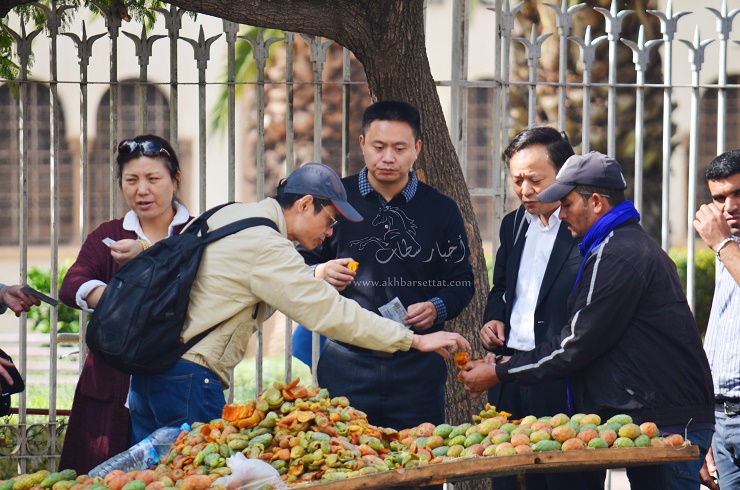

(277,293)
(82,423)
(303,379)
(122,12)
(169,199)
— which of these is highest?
(122,12)

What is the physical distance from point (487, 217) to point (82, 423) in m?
14.7

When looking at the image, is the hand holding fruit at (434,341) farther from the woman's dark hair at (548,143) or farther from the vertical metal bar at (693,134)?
the vertical metal bar at (693,134)

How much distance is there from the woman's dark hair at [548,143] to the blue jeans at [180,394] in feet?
5.45

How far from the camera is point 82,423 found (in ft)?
15.2

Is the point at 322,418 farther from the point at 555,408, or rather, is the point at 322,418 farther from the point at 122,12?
the point at 122,12

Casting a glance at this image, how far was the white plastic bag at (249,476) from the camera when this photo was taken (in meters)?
3.56

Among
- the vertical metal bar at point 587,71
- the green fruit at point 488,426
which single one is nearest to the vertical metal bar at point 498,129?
the vertical metal bar at point 587,71

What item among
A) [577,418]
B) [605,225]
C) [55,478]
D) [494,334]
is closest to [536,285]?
[494,334]

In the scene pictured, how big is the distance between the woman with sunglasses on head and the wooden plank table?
145 cm

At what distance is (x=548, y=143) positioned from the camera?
15.5ft

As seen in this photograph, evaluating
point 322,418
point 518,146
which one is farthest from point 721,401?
point 322,418

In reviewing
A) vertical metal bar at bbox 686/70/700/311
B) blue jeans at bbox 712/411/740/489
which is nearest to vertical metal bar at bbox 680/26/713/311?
vertical metal bar at bbox 686/70/700/311

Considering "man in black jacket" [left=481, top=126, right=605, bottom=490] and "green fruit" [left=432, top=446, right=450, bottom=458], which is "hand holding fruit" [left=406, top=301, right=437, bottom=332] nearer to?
"man in black jacket" [left=481, top=126, right=605, bottom=490]

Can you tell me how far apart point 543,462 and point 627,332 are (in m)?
0.65
